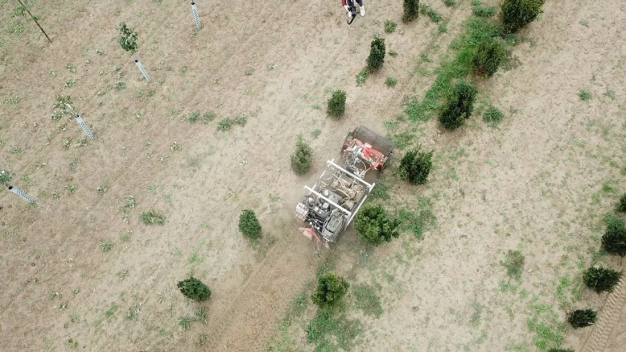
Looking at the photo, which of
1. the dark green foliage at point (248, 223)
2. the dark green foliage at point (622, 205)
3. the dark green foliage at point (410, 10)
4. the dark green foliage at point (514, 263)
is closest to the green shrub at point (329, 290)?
the dark green foliage at point (248, 223)

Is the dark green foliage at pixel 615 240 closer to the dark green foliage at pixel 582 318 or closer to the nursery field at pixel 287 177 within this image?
the nursery field at pixel 287 177

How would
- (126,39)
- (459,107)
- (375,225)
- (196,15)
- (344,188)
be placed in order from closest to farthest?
(375,225) → (344,188) → (459,107) → (126,39) → (196,15)

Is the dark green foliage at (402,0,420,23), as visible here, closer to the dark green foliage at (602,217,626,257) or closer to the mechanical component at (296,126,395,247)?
the mechanical component at (296,126,395,247)

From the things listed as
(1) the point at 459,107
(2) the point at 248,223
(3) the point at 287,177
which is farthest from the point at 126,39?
(1) the point at 459,107

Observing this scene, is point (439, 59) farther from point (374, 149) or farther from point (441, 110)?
point (374, 149)

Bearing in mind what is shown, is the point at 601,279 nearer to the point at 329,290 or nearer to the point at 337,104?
the point at 329,290
